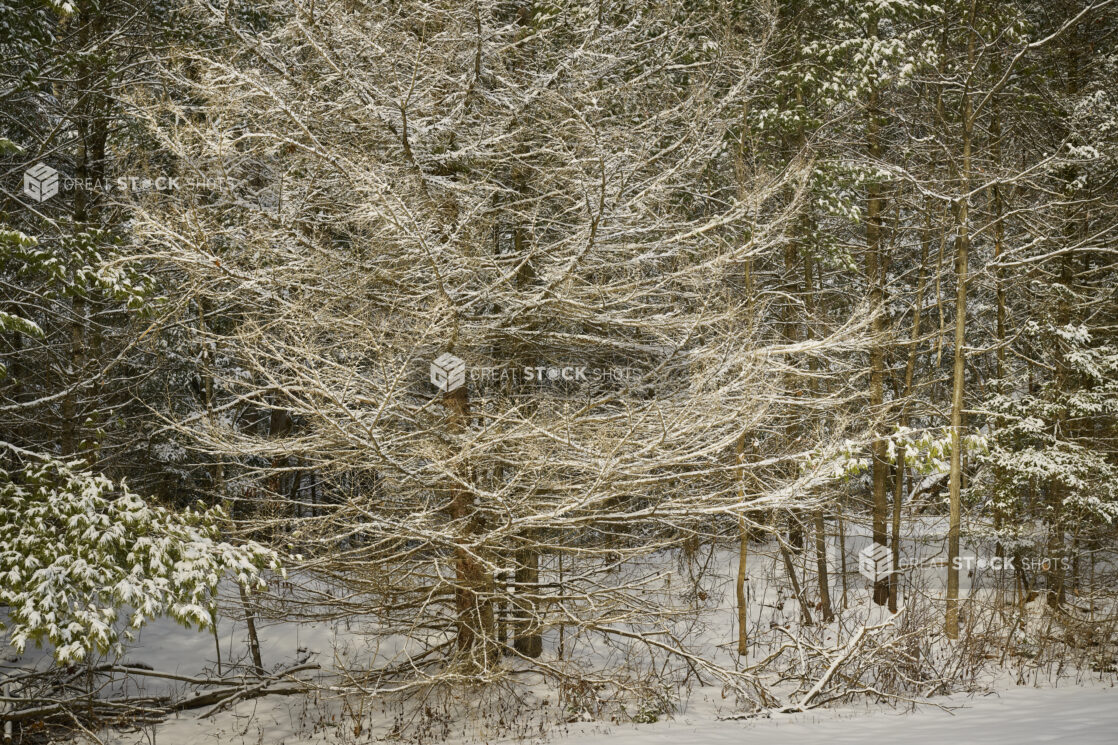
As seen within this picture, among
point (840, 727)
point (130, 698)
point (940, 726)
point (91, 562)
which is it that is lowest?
point (130, 698)

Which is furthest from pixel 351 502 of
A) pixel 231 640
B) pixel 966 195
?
pixel 966 195

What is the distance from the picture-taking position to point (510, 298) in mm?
7508

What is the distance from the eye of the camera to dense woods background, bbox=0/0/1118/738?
6.76 metres

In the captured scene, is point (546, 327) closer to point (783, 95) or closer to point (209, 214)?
point (209, 214)

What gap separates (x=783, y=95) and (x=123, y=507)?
967 centimetres

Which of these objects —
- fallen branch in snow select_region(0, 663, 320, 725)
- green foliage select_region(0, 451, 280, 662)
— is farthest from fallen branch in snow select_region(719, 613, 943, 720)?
green foliage select_region(0, 451, 280, 662)

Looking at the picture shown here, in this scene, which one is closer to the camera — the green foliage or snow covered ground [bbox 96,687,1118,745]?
the green foliage

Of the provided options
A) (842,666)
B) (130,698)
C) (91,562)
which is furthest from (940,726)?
(130,698)

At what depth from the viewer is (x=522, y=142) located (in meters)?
8.33

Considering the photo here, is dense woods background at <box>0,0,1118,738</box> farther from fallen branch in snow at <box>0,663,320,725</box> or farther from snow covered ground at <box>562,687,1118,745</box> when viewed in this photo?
fallen branch in snow at <box>0,663,320,725</box>

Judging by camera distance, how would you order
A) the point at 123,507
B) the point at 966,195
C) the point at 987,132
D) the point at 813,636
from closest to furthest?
the point at 123,507
the point at 966,195
the point at 813,636
the point at 987,132

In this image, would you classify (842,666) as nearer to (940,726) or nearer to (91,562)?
(940,726)

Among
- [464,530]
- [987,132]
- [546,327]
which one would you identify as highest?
[987,132]

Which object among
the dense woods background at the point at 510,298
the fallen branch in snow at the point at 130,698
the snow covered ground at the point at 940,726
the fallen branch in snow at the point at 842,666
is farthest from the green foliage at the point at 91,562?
the fallen branch in snow at the point at 842,666
